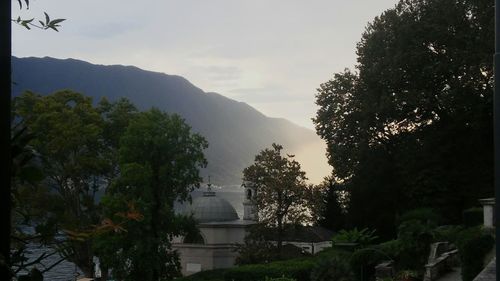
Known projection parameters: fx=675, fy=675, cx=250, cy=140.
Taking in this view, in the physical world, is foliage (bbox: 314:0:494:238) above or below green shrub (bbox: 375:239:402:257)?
above

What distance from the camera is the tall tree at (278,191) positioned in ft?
124

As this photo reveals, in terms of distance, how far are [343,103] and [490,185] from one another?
394 inches

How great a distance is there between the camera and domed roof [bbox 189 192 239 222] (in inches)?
1976

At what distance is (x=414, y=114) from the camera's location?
39.4 metres

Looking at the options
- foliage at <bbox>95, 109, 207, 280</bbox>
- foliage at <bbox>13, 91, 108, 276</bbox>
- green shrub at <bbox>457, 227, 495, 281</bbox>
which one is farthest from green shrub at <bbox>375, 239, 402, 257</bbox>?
foliage at <bbox>13, 91, 108, 276</bbox>

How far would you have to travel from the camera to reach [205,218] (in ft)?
164

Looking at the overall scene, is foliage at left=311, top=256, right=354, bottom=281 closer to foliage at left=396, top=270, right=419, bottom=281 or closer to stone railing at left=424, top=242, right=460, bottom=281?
foliage at left=396, top=270, right=419, bottom=281

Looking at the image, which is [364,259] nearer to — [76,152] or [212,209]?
[76,152]

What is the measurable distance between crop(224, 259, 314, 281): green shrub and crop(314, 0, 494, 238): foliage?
33.1 feet

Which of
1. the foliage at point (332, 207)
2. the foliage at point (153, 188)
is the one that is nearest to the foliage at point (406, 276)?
the foliage at point (153, 188)

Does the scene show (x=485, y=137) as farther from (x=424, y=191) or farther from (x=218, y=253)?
(x=218, y=253)

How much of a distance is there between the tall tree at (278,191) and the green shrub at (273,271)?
6040 mm

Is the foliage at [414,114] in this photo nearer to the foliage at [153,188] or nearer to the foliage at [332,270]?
the foliage at [153,188]

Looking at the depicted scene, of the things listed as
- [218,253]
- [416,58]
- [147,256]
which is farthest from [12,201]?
[218,253]
